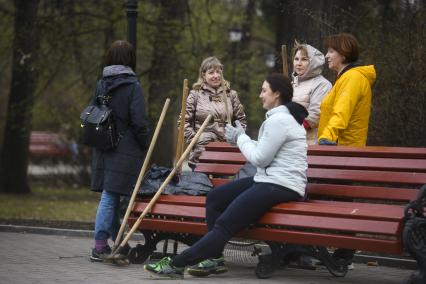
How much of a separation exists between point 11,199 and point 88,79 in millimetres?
2912

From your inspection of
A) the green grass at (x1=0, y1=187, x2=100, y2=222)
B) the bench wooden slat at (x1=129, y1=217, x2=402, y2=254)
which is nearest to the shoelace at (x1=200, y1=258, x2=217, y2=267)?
the bench wooden slat at (x1=129, y1=217, x2=402, y2=254)

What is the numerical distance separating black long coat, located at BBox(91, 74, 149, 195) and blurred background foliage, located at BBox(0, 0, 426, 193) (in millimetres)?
3442

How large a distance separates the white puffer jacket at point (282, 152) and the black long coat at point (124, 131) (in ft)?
4.98

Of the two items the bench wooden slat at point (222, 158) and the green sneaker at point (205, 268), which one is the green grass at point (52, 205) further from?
the green sneaker at point (205, 268)

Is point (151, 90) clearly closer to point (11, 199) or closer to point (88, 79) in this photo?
point (88, 79)

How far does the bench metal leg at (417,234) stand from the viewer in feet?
22.2

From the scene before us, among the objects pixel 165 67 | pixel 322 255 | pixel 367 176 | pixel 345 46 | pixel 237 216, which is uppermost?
pixel 165 67

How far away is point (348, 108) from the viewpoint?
8.05m

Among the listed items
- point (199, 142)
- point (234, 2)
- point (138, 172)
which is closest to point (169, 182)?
point (138, 172)

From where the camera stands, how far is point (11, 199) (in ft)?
63.7

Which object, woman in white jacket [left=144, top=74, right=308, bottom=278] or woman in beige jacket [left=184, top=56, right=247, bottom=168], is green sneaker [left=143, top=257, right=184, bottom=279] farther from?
woman in beige jacket [left=184, top=56, right=247, bottom=168]

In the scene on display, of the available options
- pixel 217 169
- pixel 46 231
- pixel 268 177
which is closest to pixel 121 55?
pixel 217 169

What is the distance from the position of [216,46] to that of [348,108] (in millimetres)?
15131

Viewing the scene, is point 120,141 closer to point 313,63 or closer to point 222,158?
point 222,158
